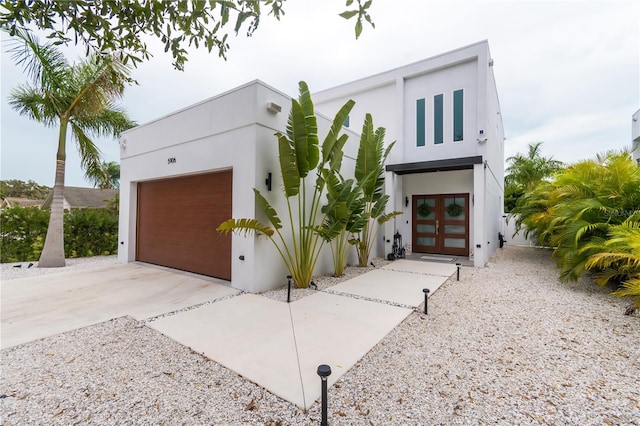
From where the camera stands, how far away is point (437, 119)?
10328 millimetres

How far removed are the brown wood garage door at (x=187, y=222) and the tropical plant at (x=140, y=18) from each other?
387 cm

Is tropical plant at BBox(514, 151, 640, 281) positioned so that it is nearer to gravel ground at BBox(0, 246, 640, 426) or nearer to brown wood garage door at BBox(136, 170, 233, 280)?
gravel ground at BBox(0, 246, 640, 426)

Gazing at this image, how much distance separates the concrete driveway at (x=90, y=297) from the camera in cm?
412

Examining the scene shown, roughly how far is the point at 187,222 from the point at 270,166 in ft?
10.8

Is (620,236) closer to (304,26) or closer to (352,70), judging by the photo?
(304,26)

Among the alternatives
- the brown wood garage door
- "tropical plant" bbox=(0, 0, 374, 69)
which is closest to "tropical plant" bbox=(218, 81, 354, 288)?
the brown wood garage door

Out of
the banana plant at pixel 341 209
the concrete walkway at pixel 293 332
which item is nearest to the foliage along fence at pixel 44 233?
the concrete walkway at pixel 293 332

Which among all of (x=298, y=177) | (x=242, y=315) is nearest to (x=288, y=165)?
(x=298, y=177)

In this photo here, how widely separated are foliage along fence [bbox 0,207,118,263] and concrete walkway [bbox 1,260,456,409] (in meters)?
3.13

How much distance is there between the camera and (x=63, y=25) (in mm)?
2500

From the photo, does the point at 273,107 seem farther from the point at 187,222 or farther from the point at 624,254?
the point at 624,254

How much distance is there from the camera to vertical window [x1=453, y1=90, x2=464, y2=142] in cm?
983

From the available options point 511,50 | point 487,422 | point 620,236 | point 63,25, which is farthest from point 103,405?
point 511,50

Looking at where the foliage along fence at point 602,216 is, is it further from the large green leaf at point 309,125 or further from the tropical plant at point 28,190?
the tropical plant at point 28,190
